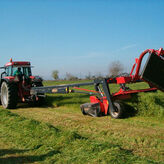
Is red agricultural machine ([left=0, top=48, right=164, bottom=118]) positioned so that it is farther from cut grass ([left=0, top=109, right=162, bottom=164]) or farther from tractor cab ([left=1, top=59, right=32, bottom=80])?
cut grass ([left=0, top=109, right=162, bottom=164])

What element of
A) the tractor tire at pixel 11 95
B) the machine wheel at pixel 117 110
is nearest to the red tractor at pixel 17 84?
the tractor tire at pixel 11 95

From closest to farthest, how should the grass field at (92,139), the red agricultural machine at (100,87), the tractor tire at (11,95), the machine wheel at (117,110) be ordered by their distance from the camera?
the grass field at (92,139), the red agricultural machine at (100,87), the machine wheel at (117,110), the tractor tire at (11,95)

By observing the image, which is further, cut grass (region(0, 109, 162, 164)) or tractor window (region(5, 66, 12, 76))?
tractor window (region(5, 66, 12, 76))

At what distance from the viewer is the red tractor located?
9242 mm

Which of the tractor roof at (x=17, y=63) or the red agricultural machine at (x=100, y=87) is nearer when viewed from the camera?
the red agricultural machine at (x=100, y=87)

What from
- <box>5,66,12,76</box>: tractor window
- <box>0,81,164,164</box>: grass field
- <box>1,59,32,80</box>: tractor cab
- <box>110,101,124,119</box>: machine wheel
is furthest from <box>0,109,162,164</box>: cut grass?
<box>5,66,12,76</box>: tractor window

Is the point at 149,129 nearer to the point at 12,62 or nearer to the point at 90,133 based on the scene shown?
the point at 90,133

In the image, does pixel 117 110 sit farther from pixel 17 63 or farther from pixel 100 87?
pixel 17 63

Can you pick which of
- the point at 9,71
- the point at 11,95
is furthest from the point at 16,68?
the point at 11,95

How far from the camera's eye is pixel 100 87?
7.32 metres

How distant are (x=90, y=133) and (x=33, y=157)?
1.64 metres

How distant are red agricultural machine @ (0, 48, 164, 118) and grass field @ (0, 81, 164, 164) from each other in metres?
0.42

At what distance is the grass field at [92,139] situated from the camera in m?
3.47

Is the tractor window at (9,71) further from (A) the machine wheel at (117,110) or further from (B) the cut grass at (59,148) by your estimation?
(A) the machine wheel at (117,110)
